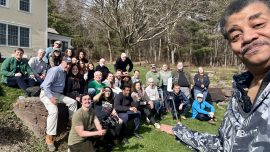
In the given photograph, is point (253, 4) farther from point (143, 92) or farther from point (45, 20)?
point (45, 20)

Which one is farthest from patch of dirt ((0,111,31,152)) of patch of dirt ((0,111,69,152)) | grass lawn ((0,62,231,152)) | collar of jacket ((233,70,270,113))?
collar of jacket ((233,70,270,113))

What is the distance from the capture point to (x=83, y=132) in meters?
6.36

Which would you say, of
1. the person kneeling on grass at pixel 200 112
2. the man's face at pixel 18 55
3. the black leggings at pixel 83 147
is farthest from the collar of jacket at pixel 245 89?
the person kneeling on grass at pixel 200 112

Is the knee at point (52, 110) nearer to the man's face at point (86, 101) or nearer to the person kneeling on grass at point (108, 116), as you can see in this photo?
the man's face at point (86, 101)

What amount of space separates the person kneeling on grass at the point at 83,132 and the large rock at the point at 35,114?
112cm

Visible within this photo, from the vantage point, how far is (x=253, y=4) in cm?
132

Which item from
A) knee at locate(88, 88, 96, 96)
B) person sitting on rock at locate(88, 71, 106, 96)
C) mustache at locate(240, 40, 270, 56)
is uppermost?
mustache at locate(240, 40, 270, 56)

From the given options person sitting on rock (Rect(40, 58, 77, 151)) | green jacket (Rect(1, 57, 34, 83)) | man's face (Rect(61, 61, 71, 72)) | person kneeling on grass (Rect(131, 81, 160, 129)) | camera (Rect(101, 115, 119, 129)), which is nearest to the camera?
person sitting on rock (Rect(40, 58, 77, 151))

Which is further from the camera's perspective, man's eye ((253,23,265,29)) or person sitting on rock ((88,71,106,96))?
person sitting on rock ((88,71,106,96))

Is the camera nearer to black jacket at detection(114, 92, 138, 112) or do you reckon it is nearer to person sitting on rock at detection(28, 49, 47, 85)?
black jacket at detection(114, 92, 138, 112)

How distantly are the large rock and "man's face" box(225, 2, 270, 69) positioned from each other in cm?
657

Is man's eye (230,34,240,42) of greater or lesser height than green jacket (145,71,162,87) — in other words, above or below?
above

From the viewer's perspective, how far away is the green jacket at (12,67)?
28.2 feet

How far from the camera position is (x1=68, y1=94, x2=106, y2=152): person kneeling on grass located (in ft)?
20.9
